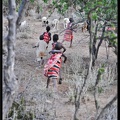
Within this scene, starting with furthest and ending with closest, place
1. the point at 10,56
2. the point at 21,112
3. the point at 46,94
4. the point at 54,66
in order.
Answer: the point at 54,66 → the point at 46,94 → the point at 21,112 → the point at 10,56

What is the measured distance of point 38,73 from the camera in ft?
28.7

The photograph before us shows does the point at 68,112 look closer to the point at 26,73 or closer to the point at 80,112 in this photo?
the point at 80,112

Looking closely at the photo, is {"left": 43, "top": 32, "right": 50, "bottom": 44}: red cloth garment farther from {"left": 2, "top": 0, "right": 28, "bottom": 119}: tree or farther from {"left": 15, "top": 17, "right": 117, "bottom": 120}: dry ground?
{"left": 2, "top": 0, "right": 28, "bottom": 119}: tree

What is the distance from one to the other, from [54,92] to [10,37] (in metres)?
3.90

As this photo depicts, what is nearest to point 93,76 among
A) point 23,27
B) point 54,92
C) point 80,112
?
point 54,92

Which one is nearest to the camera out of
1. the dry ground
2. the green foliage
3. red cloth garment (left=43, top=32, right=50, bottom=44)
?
the green foliage

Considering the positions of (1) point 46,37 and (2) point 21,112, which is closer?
(2) point 21,112

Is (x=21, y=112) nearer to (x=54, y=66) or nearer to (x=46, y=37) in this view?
(x=54, y=66)

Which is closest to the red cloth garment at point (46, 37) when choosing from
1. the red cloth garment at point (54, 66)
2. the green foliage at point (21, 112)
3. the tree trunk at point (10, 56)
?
the red cloth garment at point (54, 66)

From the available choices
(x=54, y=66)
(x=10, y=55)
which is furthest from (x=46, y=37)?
(x=10, y=55)

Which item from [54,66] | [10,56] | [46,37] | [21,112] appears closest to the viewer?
[10,56]

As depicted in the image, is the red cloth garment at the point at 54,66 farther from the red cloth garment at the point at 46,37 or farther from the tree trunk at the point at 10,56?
the tree trunk at the point at 10,56

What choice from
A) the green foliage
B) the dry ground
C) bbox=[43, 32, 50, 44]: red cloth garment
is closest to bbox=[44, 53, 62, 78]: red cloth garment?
the dry ground

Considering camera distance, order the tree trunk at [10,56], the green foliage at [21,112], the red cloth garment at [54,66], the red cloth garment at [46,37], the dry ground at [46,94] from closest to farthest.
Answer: the tree trunk at [10,56]
the green foliage at [21,112]
the dry ground at [46,94]
the red cloth garment at [54,66]
the red cloth garment at [46,37]
